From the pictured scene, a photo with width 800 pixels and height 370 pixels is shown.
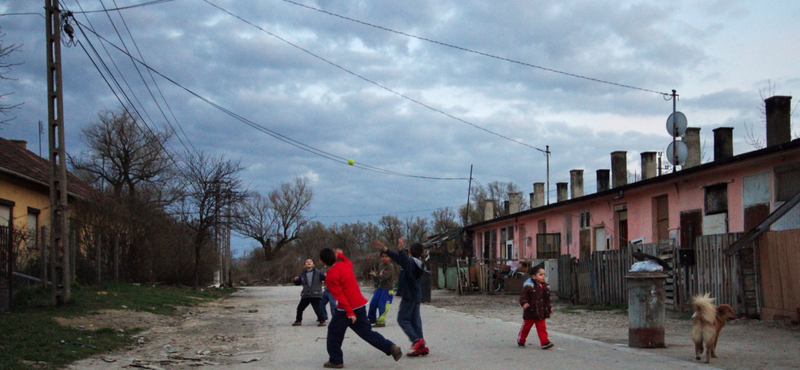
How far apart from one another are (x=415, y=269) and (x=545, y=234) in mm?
22425

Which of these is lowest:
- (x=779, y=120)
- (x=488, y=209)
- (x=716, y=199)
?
(x=716, y=199)

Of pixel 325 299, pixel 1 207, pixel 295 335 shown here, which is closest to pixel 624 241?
pixel 325 299

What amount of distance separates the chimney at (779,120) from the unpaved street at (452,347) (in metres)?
7.54

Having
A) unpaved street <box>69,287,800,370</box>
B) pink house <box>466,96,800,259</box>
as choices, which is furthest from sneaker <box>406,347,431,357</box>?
pink house <box>466,96,800,259</box>

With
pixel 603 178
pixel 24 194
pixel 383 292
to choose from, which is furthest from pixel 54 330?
pixel 603 178

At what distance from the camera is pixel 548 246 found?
31891 mm

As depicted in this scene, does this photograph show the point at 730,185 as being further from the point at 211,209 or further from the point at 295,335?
the point at 211,209

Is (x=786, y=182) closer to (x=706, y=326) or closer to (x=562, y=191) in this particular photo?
(x=706, y=326)

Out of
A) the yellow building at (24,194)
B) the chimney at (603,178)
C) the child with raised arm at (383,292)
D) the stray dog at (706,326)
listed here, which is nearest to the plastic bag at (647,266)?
the child with raised arm at (383,292)

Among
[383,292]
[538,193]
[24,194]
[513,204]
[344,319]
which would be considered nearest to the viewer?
[344,319]

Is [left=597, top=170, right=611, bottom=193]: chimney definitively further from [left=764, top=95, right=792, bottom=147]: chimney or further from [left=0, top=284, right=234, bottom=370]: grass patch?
[left=0, top=284, right=234, bottom=370]: grass patch

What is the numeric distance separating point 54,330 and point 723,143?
20.5m

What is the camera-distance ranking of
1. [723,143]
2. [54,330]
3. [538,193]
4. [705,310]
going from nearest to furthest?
[705,310], [54,330], [723,143], [538,193]

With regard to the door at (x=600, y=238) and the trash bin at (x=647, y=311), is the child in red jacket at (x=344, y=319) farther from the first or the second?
the door at (x=600, y=238)
